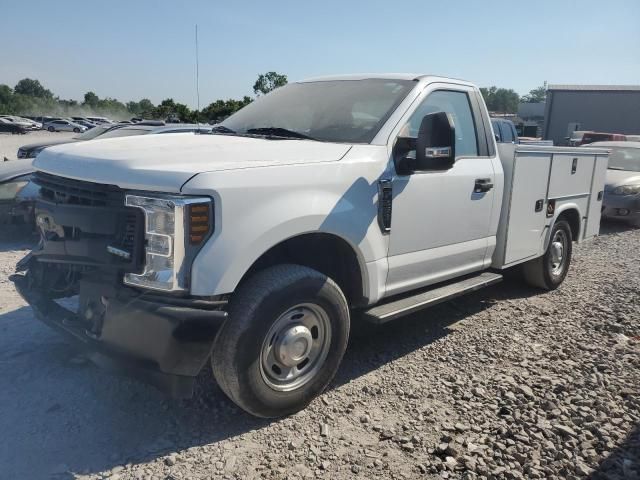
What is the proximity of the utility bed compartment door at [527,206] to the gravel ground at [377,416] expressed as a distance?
803 millimetres

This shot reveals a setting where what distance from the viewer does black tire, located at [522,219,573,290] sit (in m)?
5.66

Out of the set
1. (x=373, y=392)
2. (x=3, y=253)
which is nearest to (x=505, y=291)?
(x=373, y=392)

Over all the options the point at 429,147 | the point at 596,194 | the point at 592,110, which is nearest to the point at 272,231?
the point at 429,147

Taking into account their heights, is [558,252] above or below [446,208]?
below

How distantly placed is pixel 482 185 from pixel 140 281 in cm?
275

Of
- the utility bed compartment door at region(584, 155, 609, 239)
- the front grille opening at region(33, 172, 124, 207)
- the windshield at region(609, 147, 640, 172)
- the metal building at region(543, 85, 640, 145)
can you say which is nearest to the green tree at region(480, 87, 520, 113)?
the metal building at region(543, 85, 640, 145)

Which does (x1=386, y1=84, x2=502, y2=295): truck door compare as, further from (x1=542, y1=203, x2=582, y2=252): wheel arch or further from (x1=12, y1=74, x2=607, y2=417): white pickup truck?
(x1=542, y1=203, x2=582, y2=252): wheel arch

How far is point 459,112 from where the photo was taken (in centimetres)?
439

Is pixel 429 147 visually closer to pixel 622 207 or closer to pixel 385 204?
pixel 385 204

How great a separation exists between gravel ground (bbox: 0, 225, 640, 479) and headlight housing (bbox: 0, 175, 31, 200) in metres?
2.49

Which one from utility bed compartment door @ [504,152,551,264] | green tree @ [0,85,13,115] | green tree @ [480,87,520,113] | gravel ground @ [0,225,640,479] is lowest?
gravel ground @ [0,225,640,479]

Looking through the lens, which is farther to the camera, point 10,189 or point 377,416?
point 10,189

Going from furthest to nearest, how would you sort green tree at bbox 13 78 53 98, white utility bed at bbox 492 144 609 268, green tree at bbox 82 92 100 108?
green tree at bbox 13 78 53 98 < green tree at bbox 82 92 100 108 < white utility bed at bbox 492 144 609 268

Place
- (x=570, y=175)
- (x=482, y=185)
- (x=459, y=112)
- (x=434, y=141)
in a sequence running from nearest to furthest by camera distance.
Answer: (x=434, y=141) → (x=482, y=185) → (x=459, y=112) → (x=570, y=175)
